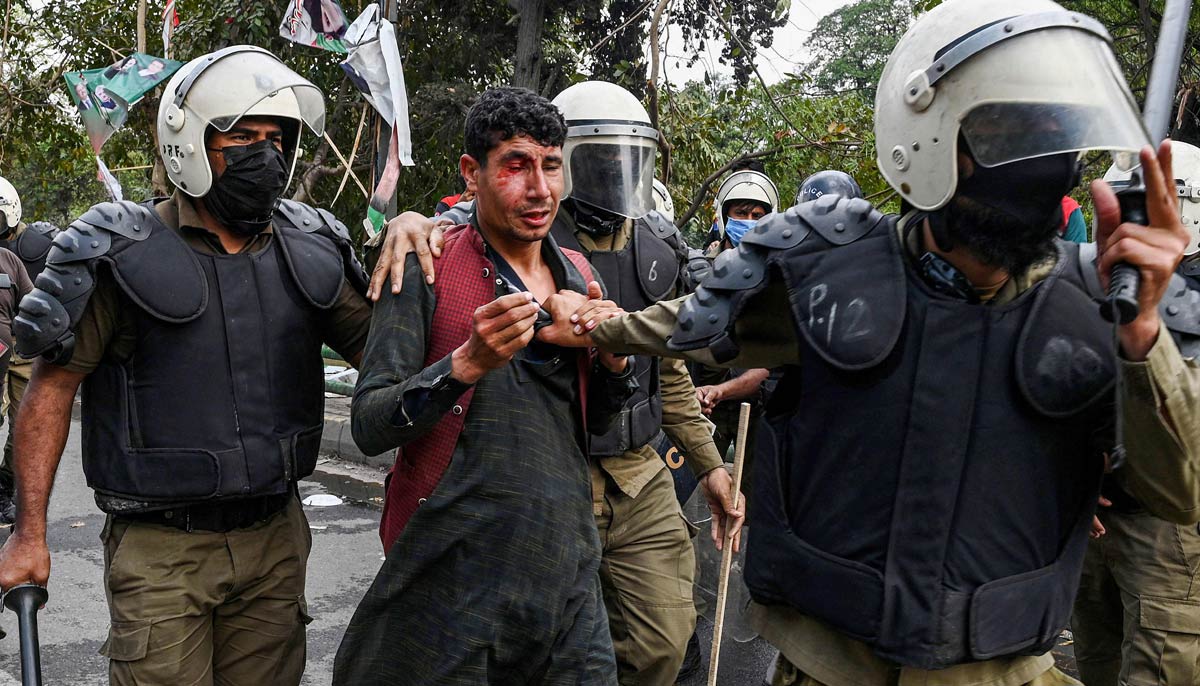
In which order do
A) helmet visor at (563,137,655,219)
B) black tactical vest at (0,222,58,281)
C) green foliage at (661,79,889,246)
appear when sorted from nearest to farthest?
helmet visor at (563,137,655,219) → black tactical vest at (0,222,58,281) → green foliage at (661,79,889,246)

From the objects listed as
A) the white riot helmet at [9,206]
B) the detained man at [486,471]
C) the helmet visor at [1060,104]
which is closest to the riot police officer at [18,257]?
the white riot helmet at [9,206]

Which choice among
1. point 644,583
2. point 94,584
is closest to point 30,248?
point 94,584

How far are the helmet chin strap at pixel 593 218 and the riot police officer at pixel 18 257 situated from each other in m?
3.90

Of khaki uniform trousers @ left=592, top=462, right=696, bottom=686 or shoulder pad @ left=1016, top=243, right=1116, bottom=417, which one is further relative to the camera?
khaki uniform trousers @ left=592, top=462, right=696, bottom=686

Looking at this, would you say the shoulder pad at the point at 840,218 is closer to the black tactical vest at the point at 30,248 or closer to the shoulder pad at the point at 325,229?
the shoulder pad at the point at 325,229

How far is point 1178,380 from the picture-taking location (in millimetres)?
1898

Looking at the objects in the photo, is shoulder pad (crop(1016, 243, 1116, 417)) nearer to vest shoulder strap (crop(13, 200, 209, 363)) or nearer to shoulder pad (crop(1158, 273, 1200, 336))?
shoulder pad (crop(1158, 273, 1200, 336))

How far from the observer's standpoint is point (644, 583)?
3.76 m


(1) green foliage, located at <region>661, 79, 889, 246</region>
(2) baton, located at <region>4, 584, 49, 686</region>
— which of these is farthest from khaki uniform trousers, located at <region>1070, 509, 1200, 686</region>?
(1) green foliage, located at <region>661, 79, 889, 246</region>

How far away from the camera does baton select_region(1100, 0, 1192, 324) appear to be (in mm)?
1835

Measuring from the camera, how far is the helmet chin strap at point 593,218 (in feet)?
13.3

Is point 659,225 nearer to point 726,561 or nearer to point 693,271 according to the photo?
point 693,271

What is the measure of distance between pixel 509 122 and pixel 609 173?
4.21ft

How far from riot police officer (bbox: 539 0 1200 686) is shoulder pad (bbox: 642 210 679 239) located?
1.99 meters
